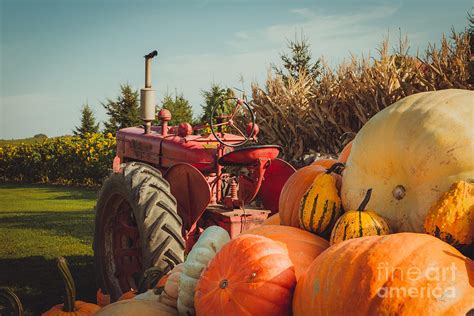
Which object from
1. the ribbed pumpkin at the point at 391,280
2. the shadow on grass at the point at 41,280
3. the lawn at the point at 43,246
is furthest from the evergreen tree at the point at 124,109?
the ribbed pumpkin at the point at 391,280

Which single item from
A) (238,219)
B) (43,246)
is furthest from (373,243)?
(43,246)

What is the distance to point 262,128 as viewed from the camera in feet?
36.9

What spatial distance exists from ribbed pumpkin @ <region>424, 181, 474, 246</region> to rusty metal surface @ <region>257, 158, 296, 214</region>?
2.95 metres

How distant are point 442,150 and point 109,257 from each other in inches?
139

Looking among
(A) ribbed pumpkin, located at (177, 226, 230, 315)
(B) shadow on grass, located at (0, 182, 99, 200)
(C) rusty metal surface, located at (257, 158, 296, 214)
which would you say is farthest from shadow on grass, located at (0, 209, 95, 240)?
(A) ribbed pumpkin, located at (177, 226, 230, 315)

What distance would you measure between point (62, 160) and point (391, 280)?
2334 centimetres

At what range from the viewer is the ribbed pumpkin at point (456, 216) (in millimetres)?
1707

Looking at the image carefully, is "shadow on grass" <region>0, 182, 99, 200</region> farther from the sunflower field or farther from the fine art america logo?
the fine art america logo

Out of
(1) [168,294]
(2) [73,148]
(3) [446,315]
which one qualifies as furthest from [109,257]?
(2) [73,148]

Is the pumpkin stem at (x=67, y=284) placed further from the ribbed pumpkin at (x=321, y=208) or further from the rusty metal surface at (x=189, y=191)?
the ribbed pumpkin at (x=321, y=208)

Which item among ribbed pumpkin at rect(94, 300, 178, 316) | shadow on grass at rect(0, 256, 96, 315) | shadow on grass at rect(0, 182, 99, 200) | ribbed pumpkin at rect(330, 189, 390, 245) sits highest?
ribbed pumpkin at rect(330, 189, 390, 245)

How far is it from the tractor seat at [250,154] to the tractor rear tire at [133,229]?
0.63 m

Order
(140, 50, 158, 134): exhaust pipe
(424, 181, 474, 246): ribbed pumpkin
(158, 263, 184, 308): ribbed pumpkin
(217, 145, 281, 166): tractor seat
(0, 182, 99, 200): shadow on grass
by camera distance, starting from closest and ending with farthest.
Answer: (424, 181, 474, 246): ribbed pumpkin, (158, 263, 184, 308): ribbed pumpkin, (217, 145, 281, 166): tractor seat, (140, 50, 158, 134): exhaust pipe, (0, 182, 99, 200): shadow on grass

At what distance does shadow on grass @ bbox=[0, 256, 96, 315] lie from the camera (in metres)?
5.39
